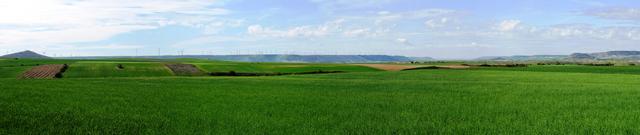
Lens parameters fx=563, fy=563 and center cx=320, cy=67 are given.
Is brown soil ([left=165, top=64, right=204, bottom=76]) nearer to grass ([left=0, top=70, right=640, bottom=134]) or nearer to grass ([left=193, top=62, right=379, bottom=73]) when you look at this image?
grass ([left=193, top=62, right=379, bottom=73])

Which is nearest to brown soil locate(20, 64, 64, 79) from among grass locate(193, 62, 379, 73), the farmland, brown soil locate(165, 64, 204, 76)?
brown soil locate(165, 64, 204, 76)

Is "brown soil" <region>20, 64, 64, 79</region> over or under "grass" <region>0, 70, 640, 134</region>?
under

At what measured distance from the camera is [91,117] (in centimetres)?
1962

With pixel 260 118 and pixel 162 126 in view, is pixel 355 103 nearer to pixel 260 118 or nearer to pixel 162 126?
→ pixel 260 118

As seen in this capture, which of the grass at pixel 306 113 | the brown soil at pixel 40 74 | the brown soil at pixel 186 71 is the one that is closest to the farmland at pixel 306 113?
the grass at pixel 306 113

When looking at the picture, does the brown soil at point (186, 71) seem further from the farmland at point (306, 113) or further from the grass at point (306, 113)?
the grass at point (306, 113)

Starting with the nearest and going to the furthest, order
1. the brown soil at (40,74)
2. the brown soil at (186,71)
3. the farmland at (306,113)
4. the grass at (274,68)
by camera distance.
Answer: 1. the farmland at (306,113)
2. the brown soil at (40,74)
3. the brown soil at (186,71)
4. the grass at (274,68)

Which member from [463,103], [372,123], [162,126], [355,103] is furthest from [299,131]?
[463,103]

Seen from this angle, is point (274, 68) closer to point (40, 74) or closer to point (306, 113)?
point (40, 74)

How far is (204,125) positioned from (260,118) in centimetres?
245

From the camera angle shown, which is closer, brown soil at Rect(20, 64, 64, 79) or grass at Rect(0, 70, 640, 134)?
grass at Rect(0, 70, 640, 134)

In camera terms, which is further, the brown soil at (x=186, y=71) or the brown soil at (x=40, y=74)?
the brown soil at (x=186, y=71)

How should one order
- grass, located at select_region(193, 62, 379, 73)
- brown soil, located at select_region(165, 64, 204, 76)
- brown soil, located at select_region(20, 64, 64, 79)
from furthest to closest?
1. grass, located at select_region(193, 62, 379, 73)
2. brown soil, located at select_region(165, 64, 204, 76)
3. brown soil, located at select_region(20, 64, 64, 79)

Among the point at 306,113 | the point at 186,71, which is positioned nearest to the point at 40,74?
the point at 186,71
